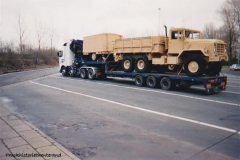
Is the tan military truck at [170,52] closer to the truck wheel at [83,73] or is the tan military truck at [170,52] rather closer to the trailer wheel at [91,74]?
the trailer wheel at [91,74]

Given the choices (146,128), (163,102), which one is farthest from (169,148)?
(163,102)

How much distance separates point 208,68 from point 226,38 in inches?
1961

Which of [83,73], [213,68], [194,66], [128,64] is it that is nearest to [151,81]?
[128,64]

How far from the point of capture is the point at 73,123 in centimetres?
707

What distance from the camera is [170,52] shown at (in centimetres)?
1440

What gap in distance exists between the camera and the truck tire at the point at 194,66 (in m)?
12.6

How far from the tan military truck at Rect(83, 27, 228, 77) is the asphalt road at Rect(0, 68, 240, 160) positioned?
2.91 m

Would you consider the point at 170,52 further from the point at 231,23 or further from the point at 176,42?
the point at 231,23

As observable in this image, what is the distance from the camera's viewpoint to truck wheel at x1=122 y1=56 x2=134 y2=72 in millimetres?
16500

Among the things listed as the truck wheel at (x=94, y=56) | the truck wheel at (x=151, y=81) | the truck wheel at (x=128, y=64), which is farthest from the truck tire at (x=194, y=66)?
the truck wheel at (x=94, y=56)

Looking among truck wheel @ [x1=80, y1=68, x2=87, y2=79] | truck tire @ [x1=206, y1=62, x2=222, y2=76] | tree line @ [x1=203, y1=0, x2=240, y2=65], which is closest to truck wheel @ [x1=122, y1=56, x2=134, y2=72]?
truck wheel @ [x1=80, y1=68, x2=87, y2=79]

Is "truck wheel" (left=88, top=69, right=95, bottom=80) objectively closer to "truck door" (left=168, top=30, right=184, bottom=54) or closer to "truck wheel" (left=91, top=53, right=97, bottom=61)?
"truck wheel" (left=91, top=53, right=97, bottom=61)

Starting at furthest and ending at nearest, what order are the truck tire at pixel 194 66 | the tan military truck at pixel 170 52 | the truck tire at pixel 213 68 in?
the truck tire at pixel 213 68
the tan military truck at pixel 170 52
the truck tire at pixel 194 66

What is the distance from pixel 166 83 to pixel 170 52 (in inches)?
78.3
